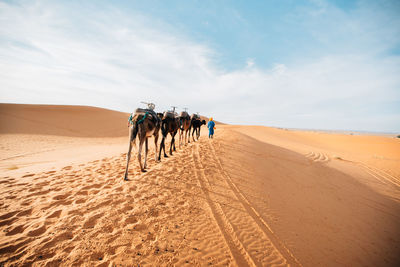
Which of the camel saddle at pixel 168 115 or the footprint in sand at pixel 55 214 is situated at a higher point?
the camel saddle at pixel 168 115

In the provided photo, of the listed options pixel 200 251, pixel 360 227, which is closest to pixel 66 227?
pixel 200 251

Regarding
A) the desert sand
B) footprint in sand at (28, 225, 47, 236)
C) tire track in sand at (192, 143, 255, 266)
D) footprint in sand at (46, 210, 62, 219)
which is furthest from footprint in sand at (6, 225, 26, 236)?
tire track in sand at (192, 143, 255, 266)

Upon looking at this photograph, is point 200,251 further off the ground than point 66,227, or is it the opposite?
point 66,227

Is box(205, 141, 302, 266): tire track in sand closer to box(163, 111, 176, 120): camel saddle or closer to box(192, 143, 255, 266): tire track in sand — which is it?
box(192, 143, 255, 266): tire track in sand

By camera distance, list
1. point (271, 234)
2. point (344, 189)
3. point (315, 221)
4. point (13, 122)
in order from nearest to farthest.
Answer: point (271, 234), point (315, 221), point (344, 189), point (13, 122)

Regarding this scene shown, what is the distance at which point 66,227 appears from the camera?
11.3ft

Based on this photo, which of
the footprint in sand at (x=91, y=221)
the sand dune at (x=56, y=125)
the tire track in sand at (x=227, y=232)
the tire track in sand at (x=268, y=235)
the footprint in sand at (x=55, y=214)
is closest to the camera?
the tire track in sand at (x=227, y=232)

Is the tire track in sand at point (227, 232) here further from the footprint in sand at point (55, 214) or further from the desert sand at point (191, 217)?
the footprint in sand at point (55, 214)

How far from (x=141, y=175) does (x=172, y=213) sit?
9.06 ft

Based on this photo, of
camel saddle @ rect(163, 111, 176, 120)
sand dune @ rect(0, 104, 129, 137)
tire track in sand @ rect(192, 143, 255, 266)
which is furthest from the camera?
sand dune @ rect(0, 104, 129, 137)

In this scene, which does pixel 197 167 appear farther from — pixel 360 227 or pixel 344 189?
pixel 344 189

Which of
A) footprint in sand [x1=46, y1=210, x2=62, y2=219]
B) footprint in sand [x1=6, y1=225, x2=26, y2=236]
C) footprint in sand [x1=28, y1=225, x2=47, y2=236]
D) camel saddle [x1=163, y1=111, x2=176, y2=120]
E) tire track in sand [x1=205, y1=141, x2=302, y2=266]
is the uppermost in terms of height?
camel saddle [x1=163, y1=111, x2=176, y2=120]

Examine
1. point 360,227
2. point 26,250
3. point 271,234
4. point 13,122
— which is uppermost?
point 13,122

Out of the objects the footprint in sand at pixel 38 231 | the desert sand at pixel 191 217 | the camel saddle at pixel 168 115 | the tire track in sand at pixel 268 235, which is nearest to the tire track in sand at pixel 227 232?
the desert sand at pixel 191 217
